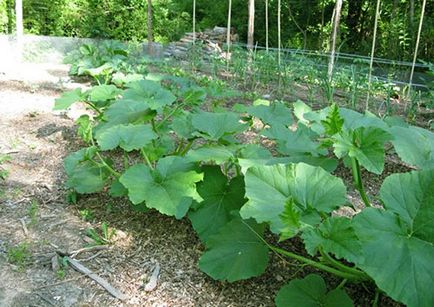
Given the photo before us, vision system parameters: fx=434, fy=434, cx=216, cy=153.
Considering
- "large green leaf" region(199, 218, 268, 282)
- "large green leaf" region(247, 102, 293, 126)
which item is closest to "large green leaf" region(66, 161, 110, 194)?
"large green leaf" region(199, 218, 268, 282)

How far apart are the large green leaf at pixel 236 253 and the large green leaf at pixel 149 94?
121 cm

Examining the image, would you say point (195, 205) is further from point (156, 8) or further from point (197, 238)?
point (156, 8)

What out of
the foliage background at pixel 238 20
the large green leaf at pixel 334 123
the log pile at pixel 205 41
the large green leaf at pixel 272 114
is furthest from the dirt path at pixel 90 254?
the log pile at pixel 205 41

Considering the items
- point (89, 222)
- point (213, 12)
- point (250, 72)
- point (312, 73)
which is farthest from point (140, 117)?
point (213, 12)

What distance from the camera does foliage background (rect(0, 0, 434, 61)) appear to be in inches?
403

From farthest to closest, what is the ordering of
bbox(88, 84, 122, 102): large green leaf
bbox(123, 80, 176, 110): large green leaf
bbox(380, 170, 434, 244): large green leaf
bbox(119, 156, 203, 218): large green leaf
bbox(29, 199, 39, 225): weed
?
bbox(88, 84, 122, 102): large green leaf < bbox(123, 80, 176, 110): large green leaf < bbox(29, 199, 39, 225): weed < bbox(119, 156, 203, 218): large green leaf < bbox(380, 170, 434, 244): large green leaf

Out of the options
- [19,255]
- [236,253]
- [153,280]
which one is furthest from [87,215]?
[236,253]

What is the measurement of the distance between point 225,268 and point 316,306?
0.38m

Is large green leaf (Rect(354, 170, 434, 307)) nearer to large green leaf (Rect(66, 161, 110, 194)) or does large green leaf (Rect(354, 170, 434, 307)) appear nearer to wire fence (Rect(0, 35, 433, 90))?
large green leaf (Rect(66, 161, 110, 194))

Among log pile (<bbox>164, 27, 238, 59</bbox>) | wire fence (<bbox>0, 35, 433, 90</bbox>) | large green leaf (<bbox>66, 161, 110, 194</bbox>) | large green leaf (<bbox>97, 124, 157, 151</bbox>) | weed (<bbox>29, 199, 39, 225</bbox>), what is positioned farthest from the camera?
log pile (<bbox>164, 27, 238, 59</bbox>)

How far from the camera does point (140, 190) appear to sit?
1.94 meters

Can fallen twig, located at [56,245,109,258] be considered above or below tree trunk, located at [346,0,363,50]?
below

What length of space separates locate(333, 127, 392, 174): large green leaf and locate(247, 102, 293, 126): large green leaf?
0.94 m

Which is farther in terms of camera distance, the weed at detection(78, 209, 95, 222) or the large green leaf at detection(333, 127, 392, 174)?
the weed at detection(78, 209, 95, 222)
